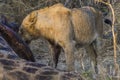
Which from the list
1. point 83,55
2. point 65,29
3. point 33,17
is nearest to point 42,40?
point 83,55

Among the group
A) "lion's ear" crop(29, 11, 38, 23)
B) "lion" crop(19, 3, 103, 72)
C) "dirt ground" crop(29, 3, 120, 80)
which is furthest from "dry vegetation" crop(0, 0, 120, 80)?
"lion's ear" crop(29, 11, 38, 23)

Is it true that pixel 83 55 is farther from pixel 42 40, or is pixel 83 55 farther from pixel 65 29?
pixel 65 29

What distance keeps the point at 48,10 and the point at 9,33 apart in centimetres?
365

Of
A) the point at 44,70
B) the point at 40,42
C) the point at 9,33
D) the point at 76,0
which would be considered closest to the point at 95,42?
the point at 40,42

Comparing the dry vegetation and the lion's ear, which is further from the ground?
the lion's ear

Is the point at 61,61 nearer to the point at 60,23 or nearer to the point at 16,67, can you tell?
the point at 60,23

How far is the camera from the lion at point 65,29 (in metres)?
6.61

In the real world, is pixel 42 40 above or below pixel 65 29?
below

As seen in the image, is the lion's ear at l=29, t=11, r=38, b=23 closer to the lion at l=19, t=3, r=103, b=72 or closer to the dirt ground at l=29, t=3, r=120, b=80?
the lion at l=19, t=3, r=103, b=72

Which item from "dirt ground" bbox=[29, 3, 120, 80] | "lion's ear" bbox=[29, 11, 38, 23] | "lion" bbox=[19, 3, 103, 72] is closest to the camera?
"lion" bbox=[19, 3, 103, 72]

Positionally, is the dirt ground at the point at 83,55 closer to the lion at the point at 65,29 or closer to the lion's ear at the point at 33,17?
the lion at the point at 65,29

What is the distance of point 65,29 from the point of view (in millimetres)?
6688

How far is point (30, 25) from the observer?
279 inches

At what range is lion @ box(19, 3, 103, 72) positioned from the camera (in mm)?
6613
